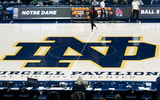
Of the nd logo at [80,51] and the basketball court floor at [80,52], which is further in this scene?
the nd logo at [80,51]

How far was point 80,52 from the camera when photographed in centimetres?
2177

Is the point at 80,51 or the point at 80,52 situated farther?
the point at 80,51

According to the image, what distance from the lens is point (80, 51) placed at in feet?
72.1

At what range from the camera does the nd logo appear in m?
20.2

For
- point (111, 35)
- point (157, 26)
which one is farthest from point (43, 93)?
point (157, 26)

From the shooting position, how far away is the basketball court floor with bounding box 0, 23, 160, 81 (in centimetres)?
1855

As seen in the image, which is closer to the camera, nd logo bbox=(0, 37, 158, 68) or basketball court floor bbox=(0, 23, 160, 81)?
basketball court floor bbox=(0, 23, 160, 81)

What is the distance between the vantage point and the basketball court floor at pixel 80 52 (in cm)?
1855

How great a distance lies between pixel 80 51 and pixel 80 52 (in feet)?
0.69

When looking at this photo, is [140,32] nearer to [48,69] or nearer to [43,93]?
Answer: [48,69]

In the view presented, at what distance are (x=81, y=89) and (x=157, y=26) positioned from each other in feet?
48.7

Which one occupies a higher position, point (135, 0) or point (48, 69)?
point (135, 0)

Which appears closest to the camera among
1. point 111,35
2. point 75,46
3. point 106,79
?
point 106,79

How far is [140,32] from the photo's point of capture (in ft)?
84.6
